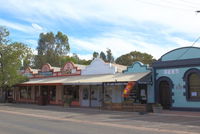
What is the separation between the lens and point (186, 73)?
72.1 ft

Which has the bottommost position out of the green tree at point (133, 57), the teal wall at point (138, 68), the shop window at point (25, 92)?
the shop window at point (25, 92)

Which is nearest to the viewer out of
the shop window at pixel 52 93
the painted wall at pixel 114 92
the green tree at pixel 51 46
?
the painted wall at pixel 114 92

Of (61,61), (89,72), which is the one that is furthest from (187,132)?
(61,61)

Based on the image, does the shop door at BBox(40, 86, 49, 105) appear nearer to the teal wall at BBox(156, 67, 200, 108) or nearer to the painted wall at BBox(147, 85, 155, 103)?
the painted wall at BBox(147, 85, 155, 103)

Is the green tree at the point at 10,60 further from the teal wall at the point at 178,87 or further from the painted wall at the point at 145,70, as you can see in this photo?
the teal wall at the point at 178,87

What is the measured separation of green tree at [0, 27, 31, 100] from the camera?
34281 millimetres

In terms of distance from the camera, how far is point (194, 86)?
2161 centimetres

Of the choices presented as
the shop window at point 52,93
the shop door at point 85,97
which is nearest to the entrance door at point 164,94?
the shop door at point 85,97

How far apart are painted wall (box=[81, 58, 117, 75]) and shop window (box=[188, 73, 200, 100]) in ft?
26.5

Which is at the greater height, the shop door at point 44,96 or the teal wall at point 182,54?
the teal wall at point 182,54

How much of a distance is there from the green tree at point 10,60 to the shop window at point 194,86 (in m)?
20.7

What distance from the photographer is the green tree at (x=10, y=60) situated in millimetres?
34281

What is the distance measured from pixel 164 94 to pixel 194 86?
2.89 meters

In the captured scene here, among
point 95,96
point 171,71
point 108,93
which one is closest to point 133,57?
point 95,96
